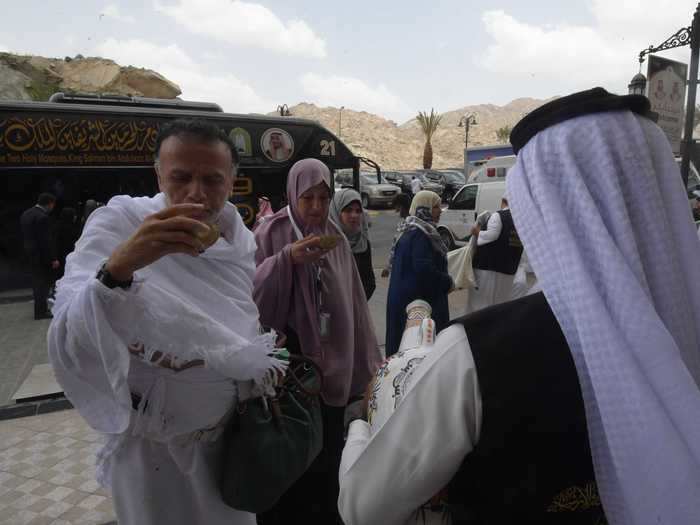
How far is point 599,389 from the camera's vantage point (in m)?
0.86

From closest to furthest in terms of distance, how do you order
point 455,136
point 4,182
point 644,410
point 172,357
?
1. point 644,410
2. point 172,357
3. point 4,182
4. point 455,136

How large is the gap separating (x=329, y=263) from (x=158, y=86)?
34.6 m

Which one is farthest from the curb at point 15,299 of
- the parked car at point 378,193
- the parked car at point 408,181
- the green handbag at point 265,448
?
the parked car at point 408,181

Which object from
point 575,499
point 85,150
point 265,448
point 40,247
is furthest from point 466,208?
point 575,499

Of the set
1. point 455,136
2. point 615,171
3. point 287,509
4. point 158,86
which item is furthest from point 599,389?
point 455,136

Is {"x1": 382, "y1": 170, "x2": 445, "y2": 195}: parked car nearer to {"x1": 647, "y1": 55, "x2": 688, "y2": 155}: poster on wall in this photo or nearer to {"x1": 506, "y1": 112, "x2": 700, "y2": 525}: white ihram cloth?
{"x1": 647, "y1": 55, "x2": 688, "y2": 155}: poster on wall

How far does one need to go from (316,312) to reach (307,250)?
380 mm

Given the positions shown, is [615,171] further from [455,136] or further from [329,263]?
[455,136]

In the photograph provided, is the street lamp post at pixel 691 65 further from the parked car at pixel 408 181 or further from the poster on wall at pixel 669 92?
the parked car at pixel 408 181

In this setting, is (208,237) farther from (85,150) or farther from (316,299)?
(85,150)

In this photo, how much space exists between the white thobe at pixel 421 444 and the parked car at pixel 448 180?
80.2ft

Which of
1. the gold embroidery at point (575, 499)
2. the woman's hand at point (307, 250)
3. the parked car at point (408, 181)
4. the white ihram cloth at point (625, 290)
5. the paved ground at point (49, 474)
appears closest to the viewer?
the white ihram cloth at point (625, 290)

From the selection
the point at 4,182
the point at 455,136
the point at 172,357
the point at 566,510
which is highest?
the point at 455,136

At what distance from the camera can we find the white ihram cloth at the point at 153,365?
3.98ft
